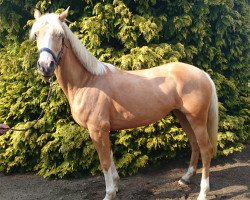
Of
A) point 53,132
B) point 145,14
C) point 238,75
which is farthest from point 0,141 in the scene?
point 238,75

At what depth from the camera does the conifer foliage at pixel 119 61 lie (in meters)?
4.39

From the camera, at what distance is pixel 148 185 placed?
4.17m

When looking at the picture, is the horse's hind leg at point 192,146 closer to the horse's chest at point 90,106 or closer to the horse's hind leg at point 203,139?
the horse's hind leg at point 203,139

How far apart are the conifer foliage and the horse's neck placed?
3.28 ft

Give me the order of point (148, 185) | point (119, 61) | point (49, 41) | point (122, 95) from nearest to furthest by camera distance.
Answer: point (49, 41) → point (122, 95) → point (148, 185) → point (119, 61)

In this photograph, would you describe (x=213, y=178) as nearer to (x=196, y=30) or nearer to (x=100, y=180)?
(x=100, y=180)

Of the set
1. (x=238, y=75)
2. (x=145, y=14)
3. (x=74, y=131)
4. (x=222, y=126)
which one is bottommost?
(x=222, y=126)

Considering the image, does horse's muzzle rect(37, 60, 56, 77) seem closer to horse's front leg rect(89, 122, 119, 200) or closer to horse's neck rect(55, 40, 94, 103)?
horse's neck rect(55, 40, 94, 103)

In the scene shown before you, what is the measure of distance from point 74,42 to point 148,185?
2245mm

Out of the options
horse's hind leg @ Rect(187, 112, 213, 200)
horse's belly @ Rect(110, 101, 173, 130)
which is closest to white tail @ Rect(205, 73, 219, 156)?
horse's hind leg @ Rect(187, 112, 213, 200)

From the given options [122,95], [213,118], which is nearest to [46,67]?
[122,95]

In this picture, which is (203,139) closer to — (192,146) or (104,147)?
(192,146)

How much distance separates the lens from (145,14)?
4.50 m

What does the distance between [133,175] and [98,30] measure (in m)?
2.25
